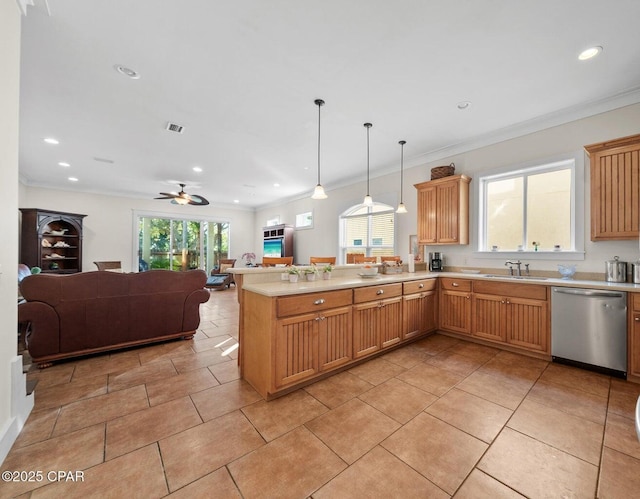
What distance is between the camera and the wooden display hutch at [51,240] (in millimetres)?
5957

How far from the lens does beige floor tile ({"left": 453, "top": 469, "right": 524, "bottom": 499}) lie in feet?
4.34

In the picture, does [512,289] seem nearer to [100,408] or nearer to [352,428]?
[352,428]

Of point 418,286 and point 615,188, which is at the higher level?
point 615,188

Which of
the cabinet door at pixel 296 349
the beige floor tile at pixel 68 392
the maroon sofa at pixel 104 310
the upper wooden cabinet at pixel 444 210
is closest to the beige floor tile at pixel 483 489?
the cabinet door at pixel 296 349

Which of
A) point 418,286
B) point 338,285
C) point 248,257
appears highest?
point 248,257

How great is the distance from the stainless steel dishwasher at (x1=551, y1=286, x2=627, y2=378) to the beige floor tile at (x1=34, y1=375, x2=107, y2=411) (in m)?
4.51

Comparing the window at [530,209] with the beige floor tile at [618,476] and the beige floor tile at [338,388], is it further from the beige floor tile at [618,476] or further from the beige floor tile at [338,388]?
the beige floor tile at [338,388]

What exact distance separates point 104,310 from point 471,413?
149 inches

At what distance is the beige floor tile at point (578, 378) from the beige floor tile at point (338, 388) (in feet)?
5.93

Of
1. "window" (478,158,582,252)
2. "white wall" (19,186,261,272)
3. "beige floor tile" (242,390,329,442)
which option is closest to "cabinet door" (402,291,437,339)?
"window" (478,158,582,252)

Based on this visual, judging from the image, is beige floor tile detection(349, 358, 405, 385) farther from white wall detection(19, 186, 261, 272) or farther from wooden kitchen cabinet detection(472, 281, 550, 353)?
white wall detection(19, 186, 261, 272)

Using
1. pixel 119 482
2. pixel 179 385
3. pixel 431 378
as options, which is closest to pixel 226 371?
pixel 179 385

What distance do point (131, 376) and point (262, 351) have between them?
142cm

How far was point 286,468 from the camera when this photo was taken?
148 cm
